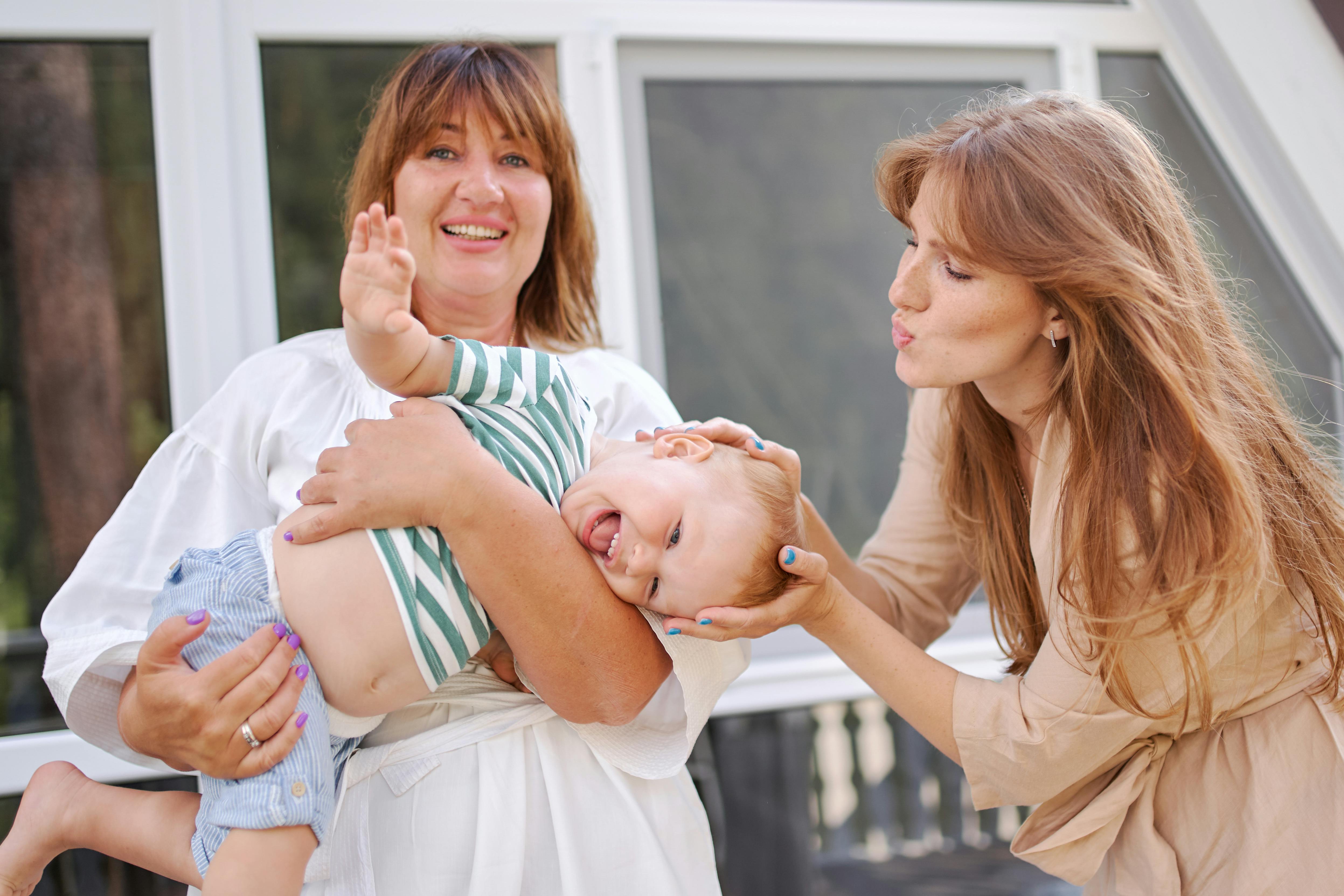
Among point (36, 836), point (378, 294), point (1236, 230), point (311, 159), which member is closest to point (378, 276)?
point (378, 294)

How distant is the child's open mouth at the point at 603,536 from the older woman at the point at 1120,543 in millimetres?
139

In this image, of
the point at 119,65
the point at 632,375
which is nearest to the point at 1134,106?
the point at 632,375

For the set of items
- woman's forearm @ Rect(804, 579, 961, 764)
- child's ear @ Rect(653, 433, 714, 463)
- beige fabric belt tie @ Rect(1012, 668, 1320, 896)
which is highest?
child's ear @ Rect(653, 433, 714, 463)

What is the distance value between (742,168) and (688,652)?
1.50 meters

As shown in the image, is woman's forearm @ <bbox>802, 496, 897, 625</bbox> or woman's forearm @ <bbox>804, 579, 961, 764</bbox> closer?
woman's forearm @ <bbox>804, 579, 961, 764</bbox>

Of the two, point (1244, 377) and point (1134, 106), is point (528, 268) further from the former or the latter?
point (1134, 106)

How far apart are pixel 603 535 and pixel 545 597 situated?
13 cm

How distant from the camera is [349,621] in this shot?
1.25m

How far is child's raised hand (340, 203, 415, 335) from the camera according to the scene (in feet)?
3.73

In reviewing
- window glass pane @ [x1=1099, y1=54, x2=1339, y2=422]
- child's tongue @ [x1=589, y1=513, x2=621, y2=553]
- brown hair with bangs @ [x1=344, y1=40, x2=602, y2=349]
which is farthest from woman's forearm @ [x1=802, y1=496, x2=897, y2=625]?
window glass pane @ [x1=1099, y1=54, x2=1339, y2=422]

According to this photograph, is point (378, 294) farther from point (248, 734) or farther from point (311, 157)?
point (311, 157)

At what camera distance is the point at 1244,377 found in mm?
1404

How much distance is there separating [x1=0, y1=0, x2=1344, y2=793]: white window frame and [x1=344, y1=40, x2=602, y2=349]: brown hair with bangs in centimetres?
40

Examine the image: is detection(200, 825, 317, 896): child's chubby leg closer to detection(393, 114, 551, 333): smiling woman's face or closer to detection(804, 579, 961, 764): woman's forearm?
detection(804, 579, 961, 764): woman's forearm
